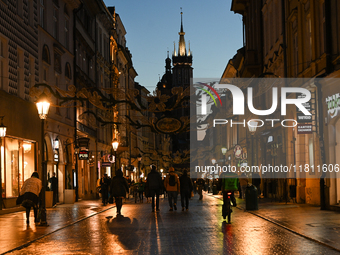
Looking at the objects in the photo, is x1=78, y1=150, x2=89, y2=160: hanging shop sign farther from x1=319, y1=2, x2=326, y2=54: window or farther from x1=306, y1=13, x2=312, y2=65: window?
x1=319, y1=2, x2=326, y2=54: window

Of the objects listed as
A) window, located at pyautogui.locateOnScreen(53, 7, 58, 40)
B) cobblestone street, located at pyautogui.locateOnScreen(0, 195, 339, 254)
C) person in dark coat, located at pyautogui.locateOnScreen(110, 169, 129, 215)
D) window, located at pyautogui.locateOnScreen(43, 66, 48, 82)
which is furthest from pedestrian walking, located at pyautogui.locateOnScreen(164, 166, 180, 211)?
window, located at pyautogui.locateOnScreen(53, 7, 58, 40)

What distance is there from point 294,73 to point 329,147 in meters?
7.91

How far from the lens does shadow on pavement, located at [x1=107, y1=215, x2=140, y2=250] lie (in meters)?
12.8

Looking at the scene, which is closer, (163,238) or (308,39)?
(163,238)

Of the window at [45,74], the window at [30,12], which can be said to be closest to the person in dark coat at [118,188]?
the window at [30,12]

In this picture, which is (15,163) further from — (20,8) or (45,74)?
(45,74)

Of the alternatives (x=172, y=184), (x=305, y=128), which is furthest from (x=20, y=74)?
(x=305, y=128)

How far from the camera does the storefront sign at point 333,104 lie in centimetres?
2377

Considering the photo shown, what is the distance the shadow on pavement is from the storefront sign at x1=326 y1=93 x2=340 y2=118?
9.69 meters

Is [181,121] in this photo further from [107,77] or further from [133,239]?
[107,77]

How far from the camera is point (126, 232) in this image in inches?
616

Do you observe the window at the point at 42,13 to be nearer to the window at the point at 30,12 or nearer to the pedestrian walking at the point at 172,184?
the window at the point at 30,12

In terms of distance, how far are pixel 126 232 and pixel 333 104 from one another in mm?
12287

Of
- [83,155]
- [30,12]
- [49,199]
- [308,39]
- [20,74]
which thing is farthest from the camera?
[83,155]
